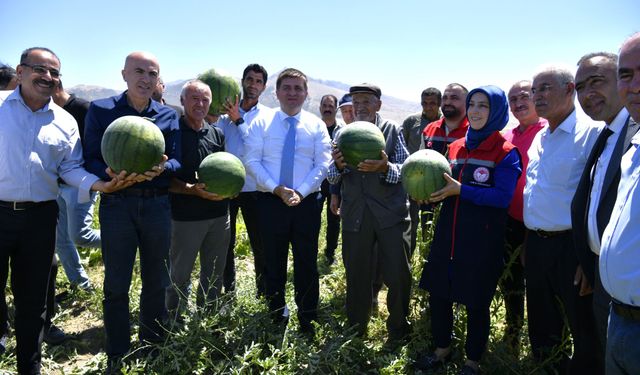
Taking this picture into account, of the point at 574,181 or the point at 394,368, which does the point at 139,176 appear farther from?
the point at 574,181

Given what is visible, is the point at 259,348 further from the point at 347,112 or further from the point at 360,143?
the point at 347,112

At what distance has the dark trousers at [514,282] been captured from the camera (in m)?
4.18

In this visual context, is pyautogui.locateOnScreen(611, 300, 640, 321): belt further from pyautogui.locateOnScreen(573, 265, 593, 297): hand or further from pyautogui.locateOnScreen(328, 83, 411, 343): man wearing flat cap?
pyautogui.locateOnScreen(328, 83, 411, 343): man wearing flat cap

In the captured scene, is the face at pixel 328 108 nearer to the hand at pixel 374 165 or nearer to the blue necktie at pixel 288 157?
the blue necktie at pixel 288 157

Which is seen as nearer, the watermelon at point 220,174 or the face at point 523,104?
the watermelon at point 220,174

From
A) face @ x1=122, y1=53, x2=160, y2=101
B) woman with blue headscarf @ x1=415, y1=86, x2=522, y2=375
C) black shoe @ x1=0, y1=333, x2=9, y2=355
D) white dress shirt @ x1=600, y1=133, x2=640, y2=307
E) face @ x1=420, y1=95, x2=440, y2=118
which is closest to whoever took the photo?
white dress shirt @ x1=600, y1=133, x2=640, y2=307

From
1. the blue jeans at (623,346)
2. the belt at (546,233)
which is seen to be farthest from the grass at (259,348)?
the blue jeans at (623,346)

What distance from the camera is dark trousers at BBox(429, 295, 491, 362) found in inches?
148

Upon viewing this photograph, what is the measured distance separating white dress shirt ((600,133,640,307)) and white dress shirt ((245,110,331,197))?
2.87m

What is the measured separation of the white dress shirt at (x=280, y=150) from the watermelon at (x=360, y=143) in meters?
0.54

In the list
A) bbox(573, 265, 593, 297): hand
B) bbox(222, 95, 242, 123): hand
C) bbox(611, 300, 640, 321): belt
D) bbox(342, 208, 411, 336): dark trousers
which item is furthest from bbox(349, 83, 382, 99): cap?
bbox(611, 300, 640, 321): belt

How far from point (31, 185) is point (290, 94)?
2.53 meters

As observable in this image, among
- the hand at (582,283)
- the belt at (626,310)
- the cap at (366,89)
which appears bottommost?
the hand at (582,283)

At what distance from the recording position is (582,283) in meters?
3.09
